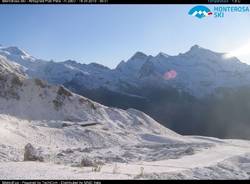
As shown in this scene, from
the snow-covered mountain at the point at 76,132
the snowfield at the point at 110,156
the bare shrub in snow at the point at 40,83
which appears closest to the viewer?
the snowfield at the point at 110,156

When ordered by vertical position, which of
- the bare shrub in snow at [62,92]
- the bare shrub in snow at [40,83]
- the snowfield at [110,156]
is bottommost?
the snowfield at [110,156]

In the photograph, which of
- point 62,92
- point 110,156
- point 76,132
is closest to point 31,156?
point 110,156

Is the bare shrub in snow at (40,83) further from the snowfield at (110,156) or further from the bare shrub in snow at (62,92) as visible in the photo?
the snowfield at (110,156)

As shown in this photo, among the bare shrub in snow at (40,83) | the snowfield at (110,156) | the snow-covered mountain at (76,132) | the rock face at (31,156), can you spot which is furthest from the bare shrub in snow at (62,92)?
the rock face at (31,156)

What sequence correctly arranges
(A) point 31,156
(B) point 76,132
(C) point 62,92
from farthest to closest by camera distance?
(C) point 62,92
(B) point 76,132
(A) point 31,156

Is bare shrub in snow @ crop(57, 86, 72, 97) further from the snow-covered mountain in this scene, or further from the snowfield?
the snowfield

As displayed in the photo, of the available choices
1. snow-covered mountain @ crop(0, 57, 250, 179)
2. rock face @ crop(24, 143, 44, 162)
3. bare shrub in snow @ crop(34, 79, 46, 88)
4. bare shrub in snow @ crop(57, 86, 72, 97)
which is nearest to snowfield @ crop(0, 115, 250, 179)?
snow-covered mountain @ crop(0, 57, 250, 179)

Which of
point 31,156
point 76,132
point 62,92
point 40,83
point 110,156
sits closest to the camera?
point 31,156

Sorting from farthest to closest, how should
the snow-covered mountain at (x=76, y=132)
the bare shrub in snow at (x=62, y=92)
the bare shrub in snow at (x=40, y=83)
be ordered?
the bare shrub in snow at (x=62, y=92) → the bare shrub in snow at (x=40, y=83) → the snow-covered mountain at (x=76, y=132)

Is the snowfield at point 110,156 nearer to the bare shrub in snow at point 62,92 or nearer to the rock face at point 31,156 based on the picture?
the rock face at point 31,156

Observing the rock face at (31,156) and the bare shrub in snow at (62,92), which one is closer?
the rock face at (31,156)

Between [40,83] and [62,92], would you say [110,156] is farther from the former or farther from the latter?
[40,83]

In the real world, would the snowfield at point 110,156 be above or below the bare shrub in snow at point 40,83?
below
